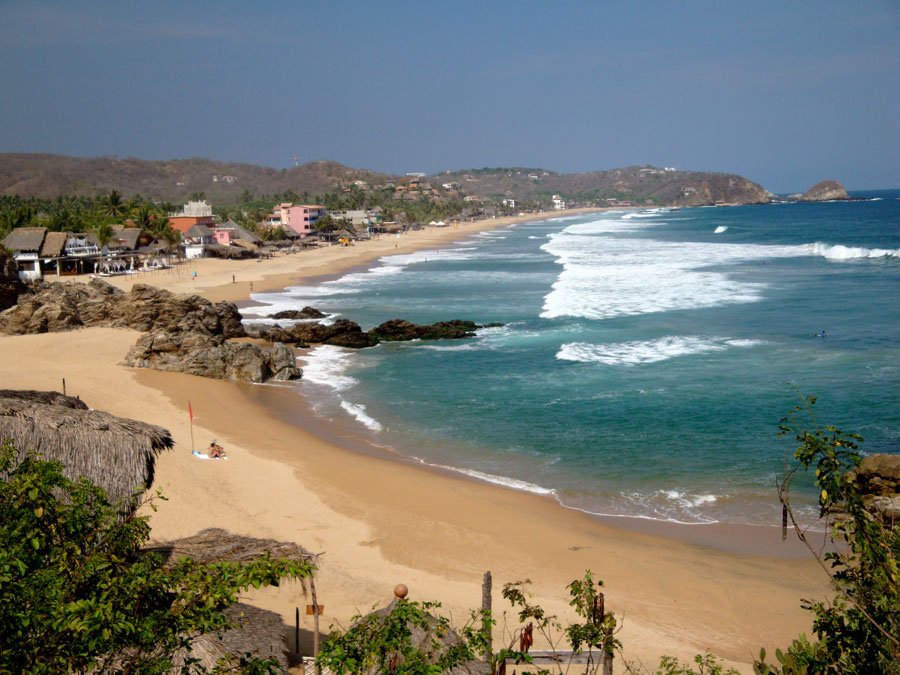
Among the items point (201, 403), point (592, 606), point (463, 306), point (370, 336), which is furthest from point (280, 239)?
point (592, 606)

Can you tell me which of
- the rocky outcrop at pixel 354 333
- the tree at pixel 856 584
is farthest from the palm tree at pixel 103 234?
the tree at pixel 856 584

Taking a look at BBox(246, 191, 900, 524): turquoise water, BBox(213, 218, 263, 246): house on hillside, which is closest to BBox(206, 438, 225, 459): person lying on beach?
BBox(246, 191, 900, 524): turquoise water

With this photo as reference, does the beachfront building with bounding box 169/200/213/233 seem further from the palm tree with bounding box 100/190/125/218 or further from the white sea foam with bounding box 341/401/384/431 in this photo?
the white sea foam with bounding box 341/401/384/431

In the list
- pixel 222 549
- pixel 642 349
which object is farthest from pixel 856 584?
pixel 642 349

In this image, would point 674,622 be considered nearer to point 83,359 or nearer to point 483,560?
point 483,560

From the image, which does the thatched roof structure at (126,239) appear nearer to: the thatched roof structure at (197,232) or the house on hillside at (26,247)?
the house on hillside at (26,247)

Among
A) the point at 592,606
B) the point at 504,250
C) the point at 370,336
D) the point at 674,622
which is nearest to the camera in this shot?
the point at 592,606
